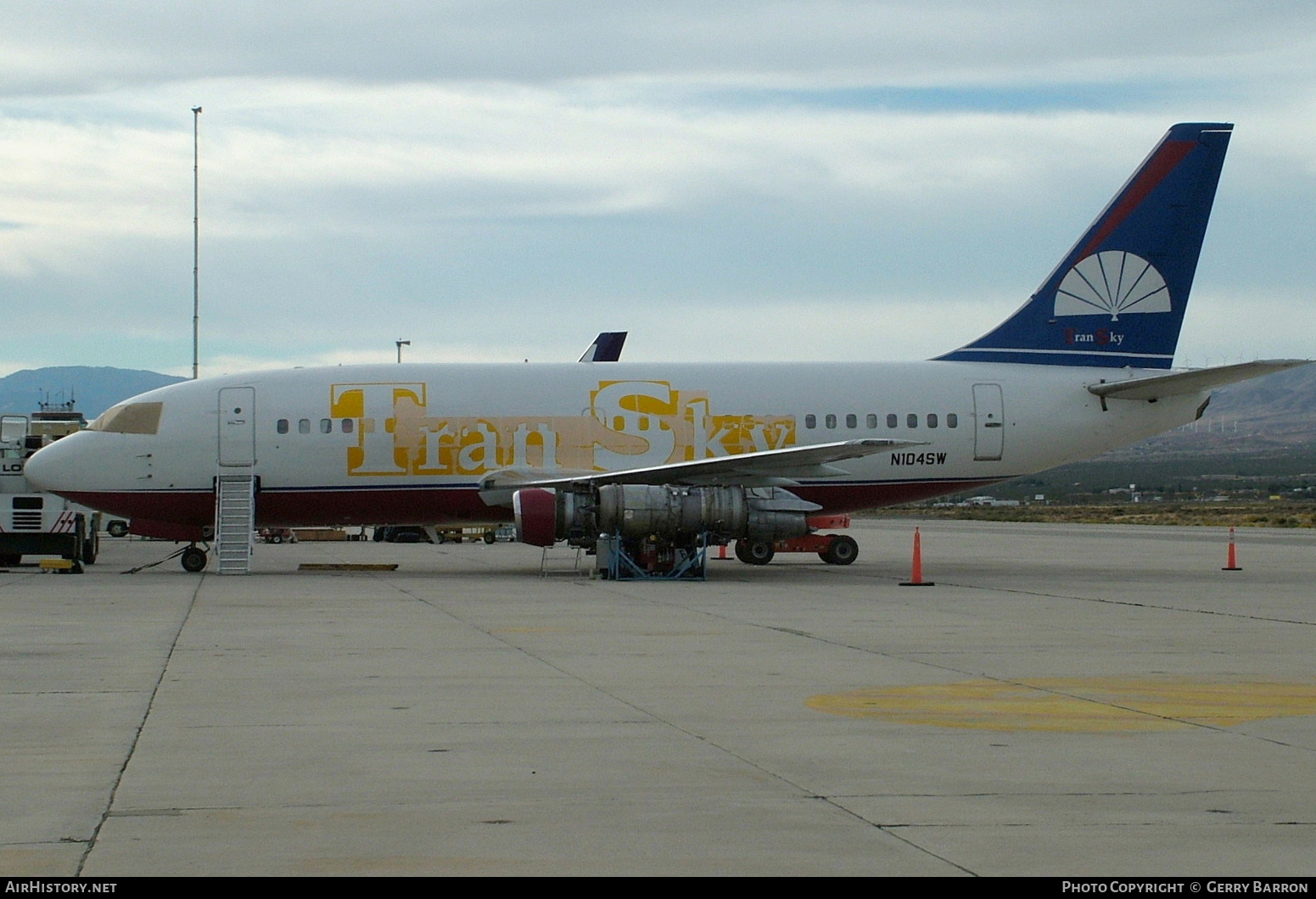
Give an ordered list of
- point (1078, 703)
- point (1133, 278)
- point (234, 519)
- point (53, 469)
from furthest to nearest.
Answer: point (1133, 278), point (53, 469), point (234, 519), point (1078, 703)

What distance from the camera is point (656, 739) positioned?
8.99m

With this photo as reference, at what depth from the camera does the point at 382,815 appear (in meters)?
6.93

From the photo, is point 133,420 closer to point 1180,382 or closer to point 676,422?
point 676,422

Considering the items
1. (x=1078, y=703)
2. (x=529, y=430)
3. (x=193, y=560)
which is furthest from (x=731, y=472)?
(x=1078, y=703)

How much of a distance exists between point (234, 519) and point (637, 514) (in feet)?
24.4

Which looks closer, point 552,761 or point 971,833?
point 971,833

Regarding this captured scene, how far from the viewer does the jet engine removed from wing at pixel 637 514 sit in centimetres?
2469

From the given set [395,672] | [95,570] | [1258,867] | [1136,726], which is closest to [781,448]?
[95,570]

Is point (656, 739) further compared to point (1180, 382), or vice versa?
point (1180, 382)

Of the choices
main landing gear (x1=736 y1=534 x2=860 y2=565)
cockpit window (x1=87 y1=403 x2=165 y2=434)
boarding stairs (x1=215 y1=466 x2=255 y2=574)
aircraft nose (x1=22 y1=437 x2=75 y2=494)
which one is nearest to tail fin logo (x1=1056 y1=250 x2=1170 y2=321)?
main landing gear (x1=736 y1=534 x2=860 y2=565)

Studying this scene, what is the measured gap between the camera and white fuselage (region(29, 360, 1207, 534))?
26.8m

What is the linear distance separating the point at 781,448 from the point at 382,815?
2040cm

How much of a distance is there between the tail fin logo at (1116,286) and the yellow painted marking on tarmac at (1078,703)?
1774 centimetres

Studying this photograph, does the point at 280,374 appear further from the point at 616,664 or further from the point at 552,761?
the point at 552,761
